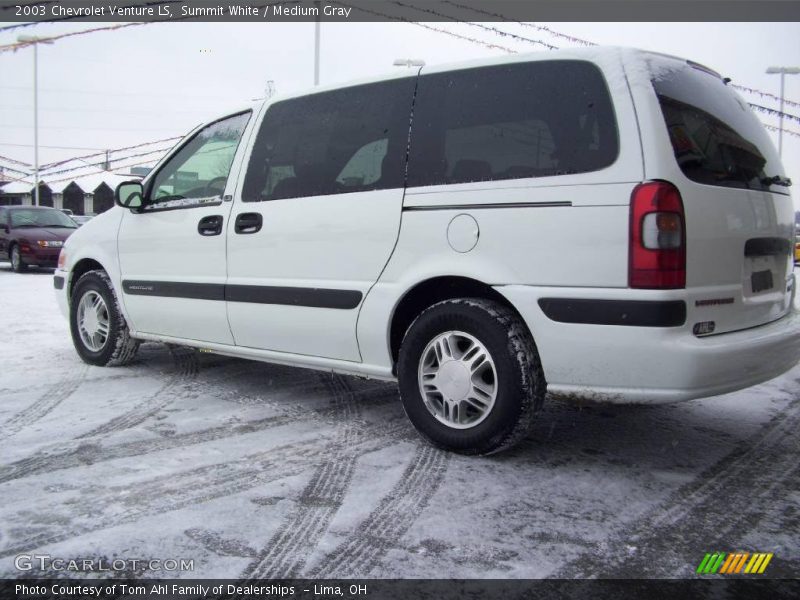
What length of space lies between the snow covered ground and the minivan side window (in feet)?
4.59

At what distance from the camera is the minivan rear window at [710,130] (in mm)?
2982

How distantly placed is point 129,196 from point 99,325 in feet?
3.92

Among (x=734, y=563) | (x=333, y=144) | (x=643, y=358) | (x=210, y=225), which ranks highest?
(x=333, y=144)

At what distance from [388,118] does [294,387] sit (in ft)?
A: 6.90

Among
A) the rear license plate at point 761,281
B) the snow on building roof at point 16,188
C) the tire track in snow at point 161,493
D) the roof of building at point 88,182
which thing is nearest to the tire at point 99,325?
the tire track in snow at point 161,493

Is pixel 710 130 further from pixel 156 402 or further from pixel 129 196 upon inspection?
pixel 129 196

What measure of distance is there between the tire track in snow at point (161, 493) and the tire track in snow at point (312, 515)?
91 millimetres

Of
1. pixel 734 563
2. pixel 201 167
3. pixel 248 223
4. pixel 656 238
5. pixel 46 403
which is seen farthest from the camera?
pixel 201 167

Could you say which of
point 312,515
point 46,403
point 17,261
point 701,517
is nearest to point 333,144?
point 312,515

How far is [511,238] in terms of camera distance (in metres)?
3.14

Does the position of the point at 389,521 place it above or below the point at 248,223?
below

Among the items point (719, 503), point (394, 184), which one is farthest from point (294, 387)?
point (719, 503)

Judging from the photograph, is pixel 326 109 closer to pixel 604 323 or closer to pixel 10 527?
pixel 604 323

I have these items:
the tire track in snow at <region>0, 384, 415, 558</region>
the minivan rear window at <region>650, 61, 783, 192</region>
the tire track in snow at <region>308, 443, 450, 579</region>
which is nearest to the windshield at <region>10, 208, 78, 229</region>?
the tire track in snow at <region>0, 384, 415, 558</region>
